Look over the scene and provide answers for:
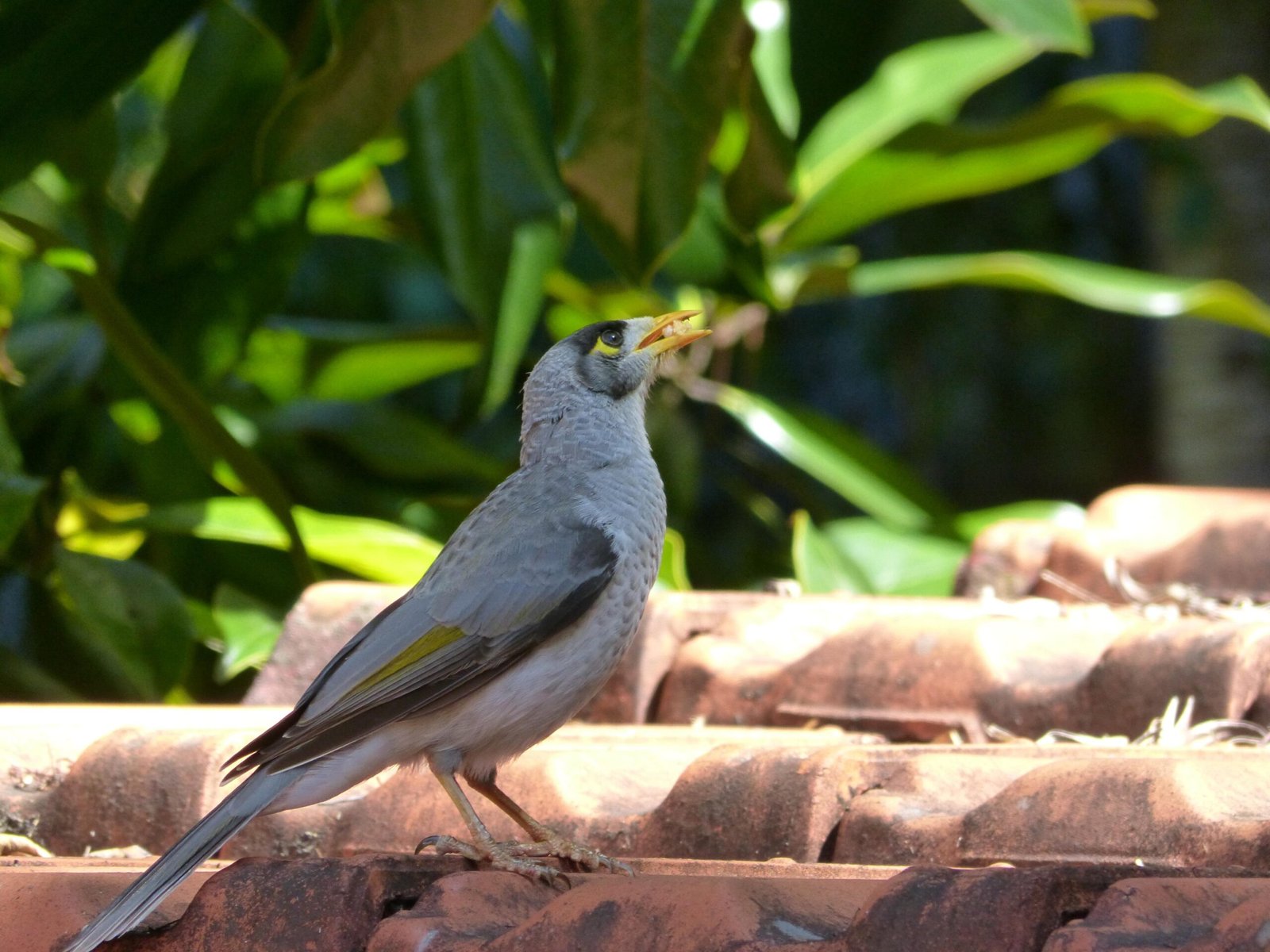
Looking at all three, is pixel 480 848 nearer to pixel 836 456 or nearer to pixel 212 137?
pixel 212 137

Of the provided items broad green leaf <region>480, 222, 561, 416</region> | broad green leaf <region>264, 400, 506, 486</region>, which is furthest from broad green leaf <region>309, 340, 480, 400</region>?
broad green leaf <region>480, 222, 561, 416</region>

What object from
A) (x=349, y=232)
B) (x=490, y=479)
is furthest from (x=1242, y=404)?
(x=349, y=232)

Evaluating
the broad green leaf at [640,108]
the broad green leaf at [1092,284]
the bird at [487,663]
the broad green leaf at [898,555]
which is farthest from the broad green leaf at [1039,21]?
the broad green leaf at [898,555]

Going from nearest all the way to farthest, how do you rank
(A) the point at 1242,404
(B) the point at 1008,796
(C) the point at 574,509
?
1. (B) the point at 1008,796
2. (C) the point at 574,509
3. (A) the point at 1242,404

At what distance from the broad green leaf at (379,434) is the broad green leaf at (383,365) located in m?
0.22

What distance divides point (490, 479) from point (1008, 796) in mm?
3569

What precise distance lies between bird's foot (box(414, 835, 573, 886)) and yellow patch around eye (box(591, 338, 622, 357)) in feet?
3.84

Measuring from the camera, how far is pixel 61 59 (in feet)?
11.9

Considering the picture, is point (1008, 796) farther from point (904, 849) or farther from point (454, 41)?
point (454, 41)

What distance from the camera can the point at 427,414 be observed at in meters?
6.62

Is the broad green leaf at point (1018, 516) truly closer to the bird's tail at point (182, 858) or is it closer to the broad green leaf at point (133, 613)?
the broad green leaf at point (133, 613)

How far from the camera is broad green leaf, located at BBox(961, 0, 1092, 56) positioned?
3611mm

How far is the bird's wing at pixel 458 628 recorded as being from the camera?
2.37 m

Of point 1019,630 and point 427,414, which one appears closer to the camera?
point 1019,630
